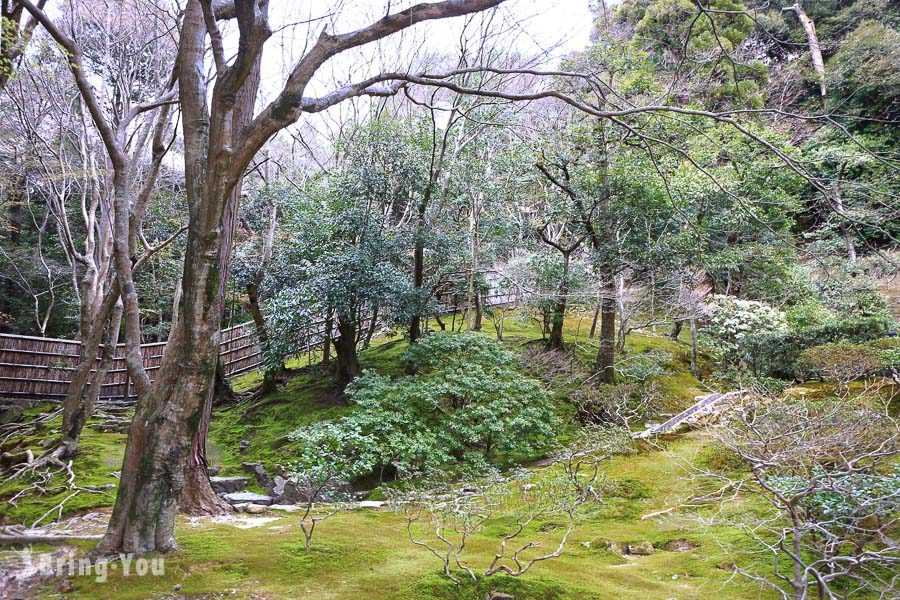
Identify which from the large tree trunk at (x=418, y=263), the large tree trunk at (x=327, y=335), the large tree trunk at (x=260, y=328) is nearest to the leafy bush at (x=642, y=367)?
→ the large tree trunk at (x=418, y=263)

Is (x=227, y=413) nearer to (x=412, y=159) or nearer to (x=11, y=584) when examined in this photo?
(x=412, y=159)

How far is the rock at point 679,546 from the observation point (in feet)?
13.3

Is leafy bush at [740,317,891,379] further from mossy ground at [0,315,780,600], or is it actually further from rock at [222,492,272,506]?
rock at [222,492,272,506]

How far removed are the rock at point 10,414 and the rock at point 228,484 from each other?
5725 mm

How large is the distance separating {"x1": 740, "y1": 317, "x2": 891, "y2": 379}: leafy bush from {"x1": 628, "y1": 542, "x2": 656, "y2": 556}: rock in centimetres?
634

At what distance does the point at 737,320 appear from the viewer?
9.91 metres

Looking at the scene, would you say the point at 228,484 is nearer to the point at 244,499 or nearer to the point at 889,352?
the point at 244,499

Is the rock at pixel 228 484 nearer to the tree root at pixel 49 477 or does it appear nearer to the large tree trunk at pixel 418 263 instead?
the tree root at pixel 49 477

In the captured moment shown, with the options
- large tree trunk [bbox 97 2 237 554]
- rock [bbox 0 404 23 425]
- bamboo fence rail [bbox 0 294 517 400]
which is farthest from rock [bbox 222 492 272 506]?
rock [bbox 0 404 23 425]

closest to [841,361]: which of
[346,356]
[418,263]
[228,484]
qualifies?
[418,263]

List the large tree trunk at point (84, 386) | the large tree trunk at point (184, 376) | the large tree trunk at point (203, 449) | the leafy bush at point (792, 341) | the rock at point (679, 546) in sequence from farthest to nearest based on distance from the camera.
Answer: the leafy bush at point (792, 341), the large tree trunk at point (84, 386), the large tree trunk at point (203, 449), the rock at point (679, 546), the large tree trunk at point (184, 376)

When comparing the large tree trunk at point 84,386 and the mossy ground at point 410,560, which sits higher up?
the large tree trunk at point 84,386

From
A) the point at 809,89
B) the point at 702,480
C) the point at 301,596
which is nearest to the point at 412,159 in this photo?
the point at 702,480

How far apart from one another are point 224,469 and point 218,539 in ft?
13.6
